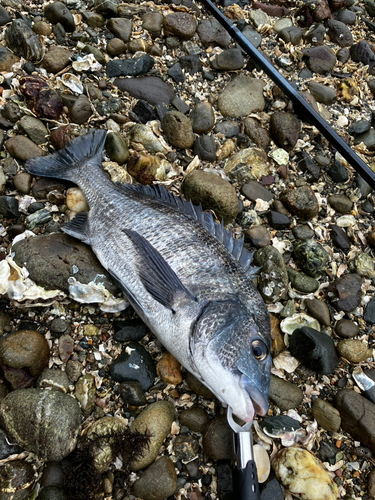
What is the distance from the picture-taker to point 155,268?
2650 mm

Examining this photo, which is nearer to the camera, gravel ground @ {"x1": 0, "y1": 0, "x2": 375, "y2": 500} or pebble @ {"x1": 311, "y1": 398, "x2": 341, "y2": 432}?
gravel ground @ {"x1": 0, "y1": 0, "x2": 375, "y2": 500}

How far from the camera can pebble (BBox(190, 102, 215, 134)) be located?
4168 mm

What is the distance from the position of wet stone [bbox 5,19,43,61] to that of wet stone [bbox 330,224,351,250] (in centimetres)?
403

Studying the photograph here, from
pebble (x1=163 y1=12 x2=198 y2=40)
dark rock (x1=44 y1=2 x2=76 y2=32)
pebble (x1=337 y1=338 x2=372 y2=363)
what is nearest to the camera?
pebble (x1=337 y1=338 x2=372 y2=363)

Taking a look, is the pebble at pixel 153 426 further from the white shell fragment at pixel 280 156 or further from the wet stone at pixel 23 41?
the wet stone at pixel 23 41

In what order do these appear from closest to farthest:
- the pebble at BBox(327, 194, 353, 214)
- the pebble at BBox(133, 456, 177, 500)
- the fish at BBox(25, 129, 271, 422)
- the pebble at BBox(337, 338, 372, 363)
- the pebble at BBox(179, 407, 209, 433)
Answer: the fish at BBox(25, 129, 271, 422) < the pebble at BBox(133, 456, 177, 500) < the pebble at BBox(179, 407, 209, 433) < the pebble at BBox(337, 338, 372, 363) < the pebble at BBox(327, 194, 353, 214)

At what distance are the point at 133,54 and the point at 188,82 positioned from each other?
0.82 metres

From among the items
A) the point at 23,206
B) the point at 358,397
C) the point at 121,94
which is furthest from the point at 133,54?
the point at 358,397

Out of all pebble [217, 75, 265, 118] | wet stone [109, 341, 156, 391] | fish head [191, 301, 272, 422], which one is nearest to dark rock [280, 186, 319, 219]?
pebble [217, 75, 265, 118]

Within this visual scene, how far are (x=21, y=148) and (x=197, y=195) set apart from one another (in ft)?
6.17

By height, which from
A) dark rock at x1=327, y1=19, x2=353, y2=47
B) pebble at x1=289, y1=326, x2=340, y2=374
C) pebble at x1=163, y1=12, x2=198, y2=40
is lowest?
pebble at x1=289, y1=326, x2=340, y2=374

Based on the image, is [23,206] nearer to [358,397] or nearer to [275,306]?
[275,306]

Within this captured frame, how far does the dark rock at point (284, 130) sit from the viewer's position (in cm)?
425

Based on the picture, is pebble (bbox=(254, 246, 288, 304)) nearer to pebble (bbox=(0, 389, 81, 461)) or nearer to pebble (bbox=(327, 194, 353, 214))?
pebble (bbox=(327, 194, 353, 214))
